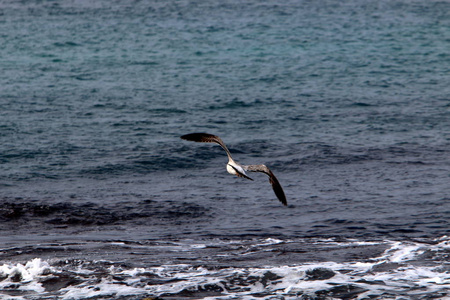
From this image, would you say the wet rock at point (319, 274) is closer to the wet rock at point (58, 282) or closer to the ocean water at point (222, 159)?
the ocean water at point (222, 159)

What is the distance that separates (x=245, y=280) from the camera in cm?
1543

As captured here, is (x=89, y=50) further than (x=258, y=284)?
Yes

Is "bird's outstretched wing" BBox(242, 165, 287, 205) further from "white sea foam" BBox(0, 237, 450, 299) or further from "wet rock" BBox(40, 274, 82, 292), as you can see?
"wet rock" BBox(40, 274, 82, 292)

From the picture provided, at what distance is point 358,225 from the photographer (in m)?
19.3

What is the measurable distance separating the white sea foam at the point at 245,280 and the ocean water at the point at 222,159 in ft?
0.17

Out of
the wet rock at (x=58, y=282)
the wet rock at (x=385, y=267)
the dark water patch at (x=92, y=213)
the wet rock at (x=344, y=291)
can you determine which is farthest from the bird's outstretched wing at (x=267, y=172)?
the dark water patch at (x=92, y=213)

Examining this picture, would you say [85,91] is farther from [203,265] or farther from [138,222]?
[203,265]

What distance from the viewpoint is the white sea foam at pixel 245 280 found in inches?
586

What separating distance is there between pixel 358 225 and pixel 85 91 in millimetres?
18094

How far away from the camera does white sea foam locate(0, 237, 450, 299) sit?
1488cm

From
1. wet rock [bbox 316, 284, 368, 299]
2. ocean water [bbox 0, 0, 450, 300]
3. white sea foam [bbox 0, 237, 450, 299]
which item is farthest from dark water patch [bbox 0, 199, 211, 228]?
A: wet rock [bbox 316, 284, 368, 299]

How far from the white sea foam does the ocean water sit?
0.05m

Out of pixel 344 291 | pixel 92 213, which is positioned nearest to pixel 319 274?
pixel 344 291

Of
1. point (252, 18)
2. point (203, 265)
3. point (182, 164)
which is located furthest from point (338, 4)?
point (203, 265)
